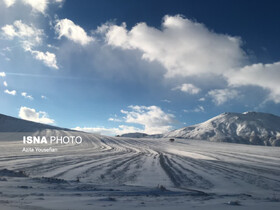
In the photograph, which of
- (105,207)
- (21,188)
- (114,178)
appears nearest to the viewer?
→ (105,207)

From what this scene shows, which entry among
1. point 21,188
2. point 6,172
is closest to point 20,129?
point 6,172

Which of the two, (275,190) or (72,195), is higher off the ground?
(72,195)

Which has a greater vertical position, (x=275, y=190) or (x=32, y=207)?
(x=32, y=207)

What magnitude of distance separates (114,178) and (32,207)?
761 centimetres

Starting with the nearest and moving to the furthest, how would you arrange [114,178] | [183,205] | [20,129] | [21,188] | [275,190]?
1. [183,205]
2. [21,188]
3. [275,190]
4. [114,178]
5. [20,129]

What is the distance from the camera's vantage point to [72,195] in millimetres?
7387

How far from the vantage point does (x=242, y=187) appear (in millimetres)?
11438

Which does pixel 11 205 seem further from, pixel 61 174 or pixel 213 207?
pixel 61 174

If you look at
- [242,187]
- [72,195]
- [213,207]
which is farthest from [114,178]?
[213,207]

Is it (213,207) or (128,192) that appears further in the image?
(128,192)

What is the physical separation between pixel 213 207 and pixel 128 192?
3376 mm

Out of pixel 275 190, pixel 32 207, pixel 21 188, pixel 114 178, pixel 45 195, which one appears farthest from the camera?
pixel 114 178

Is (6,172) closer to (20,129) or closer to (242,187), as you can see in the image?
(242,187)

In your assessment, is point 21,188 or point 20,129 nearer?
point 21,188
